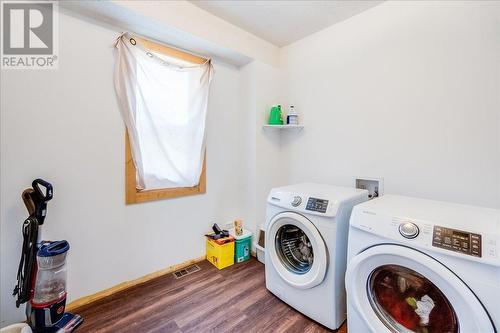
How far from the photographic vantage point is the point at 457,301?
869 millimetres

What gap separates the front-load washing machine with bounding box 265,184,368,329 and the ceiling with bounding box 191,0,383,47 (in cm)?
153

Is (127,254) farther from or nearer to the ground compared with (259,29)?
nearer to the ground

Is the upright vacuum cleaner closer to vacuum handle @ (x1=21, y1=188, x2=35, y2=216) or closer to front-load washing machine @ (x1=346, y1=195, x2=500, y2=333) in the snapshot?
vacuum handle @ (x1=21, y1=188, x2=35, y2=216)

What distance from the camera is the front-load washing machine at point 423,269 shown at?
832 millimetres

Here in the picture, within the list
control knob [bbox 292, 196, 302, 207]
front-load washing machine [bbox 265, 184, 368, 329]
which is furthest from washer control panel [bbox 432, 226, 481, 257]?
control knob [bbox 292, 196, 302, 207]

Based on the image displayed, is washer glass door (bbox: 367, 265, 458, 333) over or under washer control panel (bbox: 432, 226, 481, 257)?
under

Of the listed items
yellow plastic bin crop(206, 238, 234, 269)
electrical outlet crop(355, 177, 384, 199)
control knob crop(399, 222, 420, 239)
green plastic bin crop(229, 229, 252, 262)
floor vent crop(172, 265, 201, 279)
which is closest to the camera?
control knob crop(399, 222, 420, 239)

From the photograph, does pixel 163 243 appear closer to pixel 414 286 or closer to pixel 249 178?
pixel 249 178

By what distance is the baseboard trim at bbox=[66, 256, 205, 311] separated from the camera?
1582 millimetres

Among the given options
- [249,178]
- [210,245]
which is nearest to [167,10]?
[249,178]

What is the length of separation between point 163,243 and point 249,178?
1053mm

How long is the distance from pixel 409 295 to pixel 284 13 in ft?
7.22

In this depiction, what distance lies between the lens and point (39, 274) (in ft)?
4.22

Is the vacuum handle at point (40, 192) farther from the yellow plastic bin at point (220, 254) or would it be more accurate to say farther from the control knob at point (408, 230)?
the control knob at point (408, 230)
